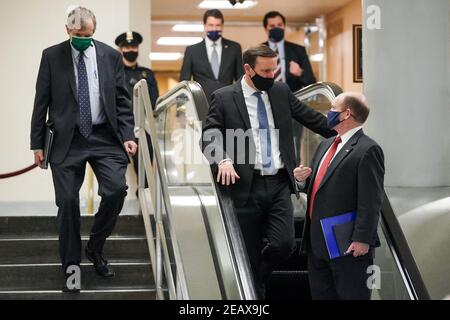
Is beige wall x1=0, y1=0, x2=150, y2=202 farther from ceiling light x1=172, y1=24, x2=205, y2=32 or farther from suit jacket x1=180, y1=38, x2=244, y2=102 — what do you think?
ceiling light x1=172, y1=24, x2=205, y2=32

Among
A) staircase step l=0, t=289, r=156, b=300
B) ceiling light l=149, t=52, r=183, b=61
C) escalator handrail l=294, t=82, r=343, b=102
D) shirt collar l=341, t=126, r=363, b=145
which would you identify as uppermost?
ceiling light l=149, t=52, r=183, b=61

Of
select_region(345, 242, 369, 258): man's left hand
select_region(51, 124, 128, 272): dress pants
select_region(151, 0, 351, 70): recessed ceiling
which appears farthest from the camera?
select_region(151, 0, 351, 70): recessed ceiling

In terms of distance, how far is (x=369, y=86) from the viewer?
8102 millimetres

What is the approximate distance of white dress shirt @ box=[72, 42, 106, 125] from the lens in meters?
6.95

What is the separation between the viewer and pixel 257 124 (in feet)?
20.6

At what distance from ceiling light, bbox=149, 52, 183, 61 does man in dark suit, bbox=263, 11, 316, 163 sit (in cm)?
1076

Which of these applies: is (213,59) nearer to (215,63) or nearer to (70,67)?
(215,63)

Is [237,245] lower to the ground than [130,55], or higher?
lower

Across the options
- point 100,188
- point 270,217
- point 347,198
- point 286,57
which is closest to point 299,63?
point 286,57

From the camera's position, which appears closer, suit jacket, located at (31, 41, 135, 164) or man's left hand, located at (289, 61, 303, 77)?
suit jacket, located at (31, 41, 135, 164)

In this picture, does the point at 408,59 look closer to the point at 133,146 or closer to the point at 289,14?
the point at 133,146

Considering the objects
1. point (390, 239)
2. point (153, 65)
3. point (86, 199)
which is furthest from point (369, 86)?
point (153, 65)

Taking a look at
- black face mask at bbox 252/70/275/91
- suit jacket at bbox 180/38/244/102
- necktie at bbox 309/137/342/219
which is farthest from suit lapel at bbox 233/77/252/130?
suit jacket at bbox 180/38/244/102

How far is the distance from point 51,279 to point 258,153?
78.9 inches
